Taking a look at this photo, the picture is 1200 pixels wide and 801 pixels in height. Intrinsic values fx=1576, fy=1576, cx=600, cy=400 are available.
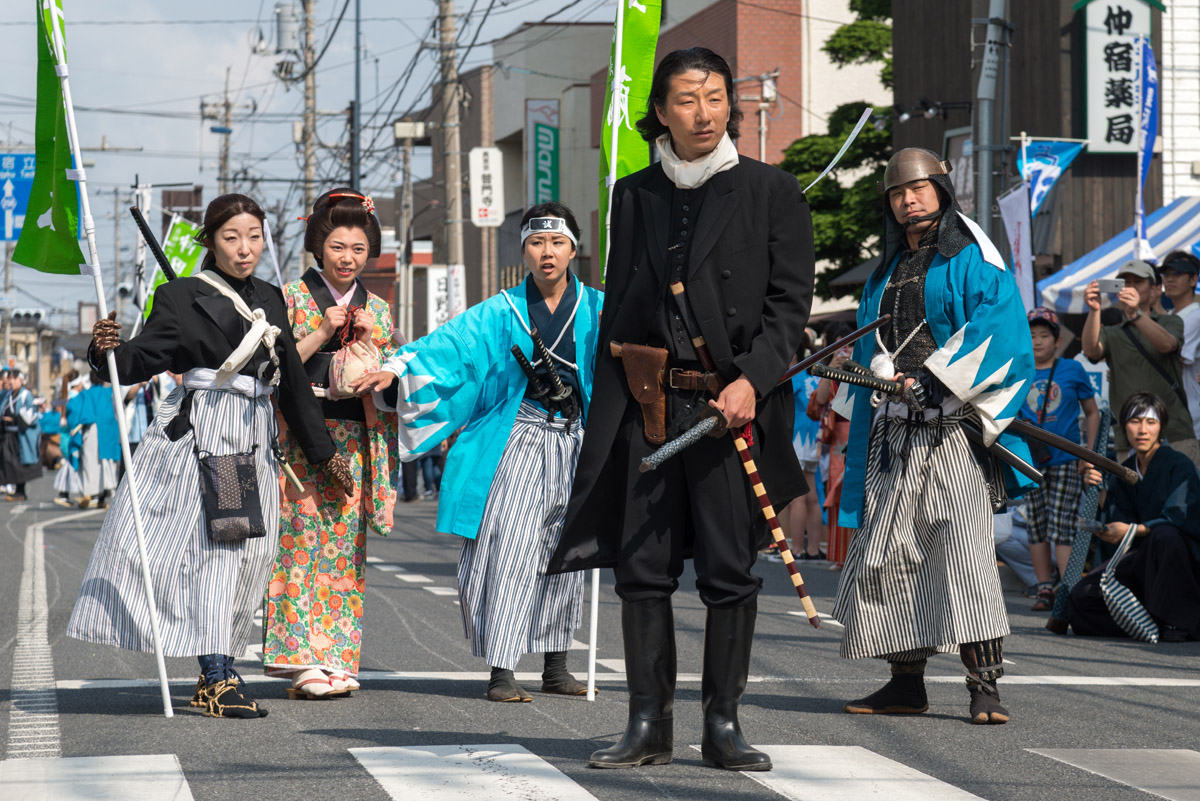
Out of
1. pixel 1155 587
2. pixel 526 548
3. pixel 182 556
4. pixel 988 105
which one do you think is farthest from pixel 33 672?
pixel 988 105

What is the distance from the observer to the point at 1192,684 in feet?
21.6

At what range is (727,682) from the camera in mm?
4309

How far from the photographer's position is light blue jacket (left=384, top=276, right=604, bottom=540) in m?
6.21

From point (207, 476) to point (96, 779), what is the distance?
153 centimetres

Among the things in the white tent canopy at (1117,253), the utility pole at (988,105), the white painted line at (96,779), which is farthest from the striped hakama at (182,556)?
the utility pole at (988,105)

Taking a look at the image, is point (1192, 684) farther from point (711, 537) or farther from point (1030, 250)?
point (1030, 250)

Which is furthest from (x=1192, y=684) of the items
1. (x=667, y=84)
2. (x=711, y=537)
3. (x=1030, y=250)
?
(x=1030, y=250)

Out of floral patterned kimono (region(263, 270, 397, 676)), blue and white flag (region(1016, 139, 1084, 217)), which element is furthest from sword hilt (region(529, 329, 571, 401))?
blue and white flag (region(1016, 139, 1084, 217))

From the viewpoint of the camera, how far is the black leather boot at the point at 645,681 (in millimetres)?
4363

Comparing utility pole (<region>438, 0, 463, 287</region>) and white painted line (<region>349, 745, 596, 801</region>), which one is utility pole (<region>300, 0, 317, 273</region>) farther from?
white painted line (<region>349, 745, 596, 801</region>)

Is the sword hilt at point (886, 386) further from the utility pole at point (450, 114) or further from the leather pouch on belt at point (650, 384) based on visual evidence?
the utility pole at point (450, 114)

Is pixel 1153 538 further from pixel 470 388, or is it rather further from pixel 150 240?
pixel 150 240

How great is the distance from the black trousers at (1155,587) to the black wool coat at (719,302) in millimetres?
4523

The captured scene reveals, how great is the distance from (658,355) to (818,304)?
31.2m
